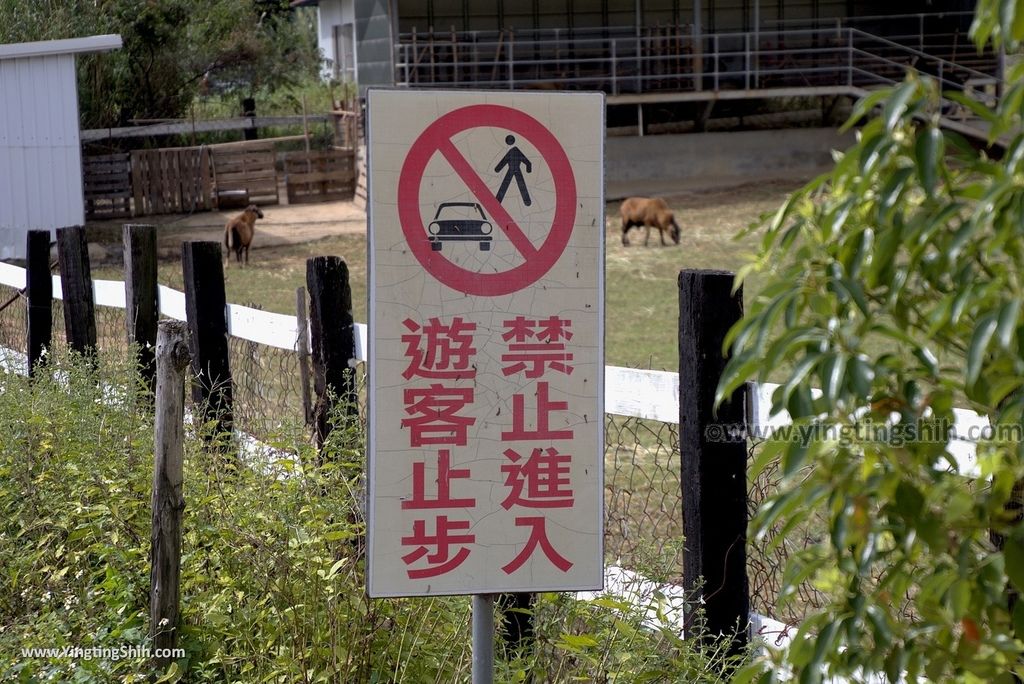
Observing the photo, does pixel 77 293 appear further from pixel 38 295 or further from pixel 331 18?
pixel 331 18

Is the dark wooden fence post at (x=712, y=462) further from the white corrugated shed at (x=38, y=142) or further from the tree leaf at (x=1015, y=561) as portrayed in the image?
the white corrugated shed at (x=38, y=142)

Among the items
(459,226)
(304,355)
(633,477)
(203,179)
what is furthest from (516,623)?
(203,179)

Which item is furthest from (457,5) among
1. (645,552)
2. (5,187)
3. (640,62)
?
(645,552)

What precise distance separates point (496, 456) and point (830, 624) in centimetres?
123

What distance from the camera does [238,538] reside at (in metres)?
3.96

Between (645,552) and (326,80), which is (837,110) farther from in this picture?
(645,552)

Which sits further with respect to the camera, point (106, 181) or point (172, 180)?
point (172, 180)

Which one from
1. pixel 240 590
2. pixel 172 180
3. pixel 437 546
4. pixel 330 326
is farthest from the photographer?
pixel 172 180

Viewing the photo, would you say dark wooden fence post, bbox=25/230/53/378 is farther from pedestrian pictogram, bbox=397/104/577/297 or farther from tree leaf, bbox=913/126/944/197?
tree leaf, bbox=913/126/944/197

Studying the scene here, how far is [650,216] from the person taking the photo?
19.6m

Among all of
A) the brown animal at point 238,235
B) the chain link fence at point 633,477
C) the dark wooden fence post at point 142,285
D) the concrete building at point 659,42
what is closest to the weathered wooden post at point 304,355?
the chain link fence at point 633,477

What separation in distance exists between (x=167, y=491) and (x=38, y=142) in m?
14.7

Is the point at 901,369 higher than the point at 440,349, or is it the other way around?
the point at 901,369

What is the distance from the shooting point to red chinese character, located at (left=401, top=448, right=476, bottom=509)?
108 inches
